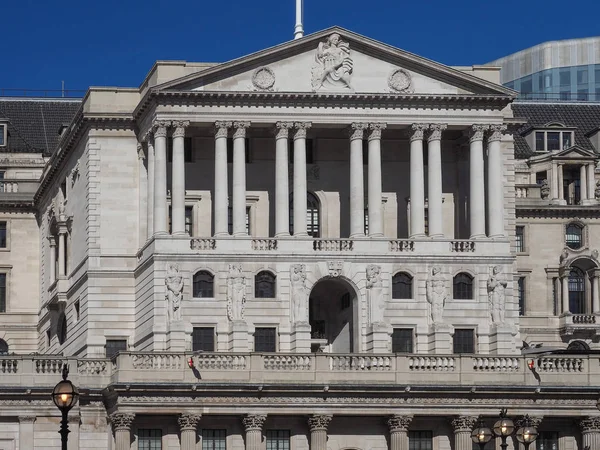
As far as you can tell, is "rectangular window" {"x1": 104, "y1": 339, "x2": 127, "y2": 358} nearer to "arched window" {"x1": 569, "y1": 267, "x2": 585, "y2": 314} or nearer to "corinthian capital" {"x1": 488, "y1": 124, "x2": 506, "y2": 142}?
"corinthian capital" {"x1": 488, "y1": 124, "x2": 506, "y2": 142}

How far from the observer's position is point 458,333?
382 ft

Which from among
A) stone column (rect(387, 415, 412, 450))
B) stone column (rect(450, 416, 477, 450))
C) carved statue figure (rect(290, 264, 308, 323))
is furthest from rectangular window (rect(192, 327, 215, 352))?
stone column (rect(450, 416, 477, 450))

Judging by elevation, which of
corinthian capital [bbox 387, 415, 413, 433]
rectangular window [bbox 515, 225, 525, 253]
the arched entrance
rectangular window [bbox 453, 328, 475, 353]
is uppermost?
rectangular window [bbox 515, 225, 525, 253]

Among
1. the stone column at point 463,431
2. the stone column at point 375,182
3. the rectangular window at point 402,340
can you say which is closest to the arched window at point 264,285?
the stone column at point 375,182

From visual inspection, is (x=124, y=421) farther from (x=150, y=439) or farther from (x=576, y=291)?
(x=576, y=291)

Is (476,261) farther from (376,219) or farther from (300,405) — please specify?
(300,405)

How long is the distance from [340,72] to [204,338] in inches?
694

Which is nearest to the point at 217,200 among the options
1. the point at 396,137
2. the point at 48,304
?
the point at 396,137

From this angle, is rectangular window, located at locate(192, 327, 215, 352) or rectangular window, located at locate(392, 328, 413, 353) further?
rectangular window, located at locate(392, 328, 413, 353)

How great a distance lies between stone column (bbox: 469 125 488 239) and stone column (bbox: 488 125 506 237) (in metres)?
0.48

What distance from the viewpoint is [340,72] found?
11762cm

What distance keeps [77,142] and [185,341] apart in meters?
18.5

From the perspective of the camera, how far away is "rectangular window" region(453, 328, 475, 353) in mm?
116062

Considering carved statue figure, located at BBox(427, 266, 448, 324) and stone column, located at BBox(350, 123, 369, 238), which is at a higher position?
stone column, located at BBox(350, 123, 369, 238)
